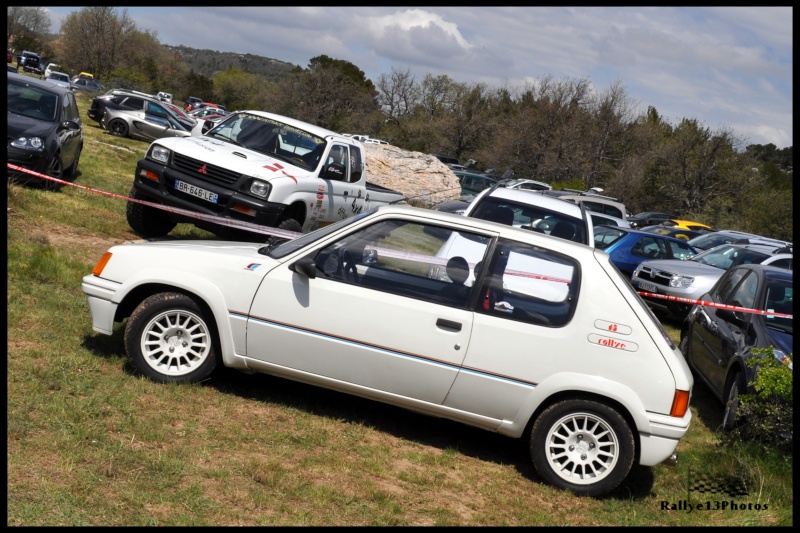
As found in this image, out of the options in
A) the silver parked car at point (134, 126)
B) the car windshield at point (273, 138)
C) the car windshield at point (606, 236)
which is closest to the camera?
the car windshield at point (273, 138)

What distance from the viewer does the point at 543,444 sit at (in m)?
5.80

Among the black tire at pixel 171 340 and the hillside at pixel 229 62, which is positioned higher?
the hillside at pixel 229 62

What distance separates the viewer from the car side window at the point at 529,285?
5.88m

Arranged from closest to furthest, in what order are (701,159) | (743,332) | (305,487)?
(305,487), (743,332), (701,159)

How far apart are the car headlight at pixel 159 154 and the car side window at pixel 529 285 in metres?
6.75

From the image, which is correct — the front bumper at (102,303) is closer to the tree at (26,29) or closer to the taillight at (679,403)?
the taillight at (679,403)

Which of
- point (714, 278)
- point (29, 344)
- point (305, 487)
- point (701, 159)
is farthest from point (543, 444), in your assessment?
point (701, 159)

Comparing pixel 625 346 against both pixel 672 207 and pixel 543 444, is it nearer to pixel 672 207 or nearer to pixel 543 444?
pixel 543 444

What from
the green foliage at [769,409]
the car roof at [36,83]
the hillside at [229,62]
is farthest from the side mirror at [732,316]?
the hillside at [229,62]

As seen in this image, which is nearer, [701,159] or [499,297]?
[499,297]

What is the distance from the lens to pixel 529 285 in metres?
5.98

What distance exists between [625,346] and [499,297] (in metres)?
0.88

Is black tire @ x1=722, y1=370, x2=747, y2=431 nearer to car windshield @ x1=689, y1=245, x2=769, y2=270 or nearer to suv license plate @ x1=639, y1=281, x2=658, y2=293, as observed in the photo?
suv license plate @ x1=639, y1=281, x2=658, y2=293

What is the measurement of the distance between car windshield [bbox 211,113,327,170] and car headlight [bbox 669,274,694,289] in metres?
6.02
